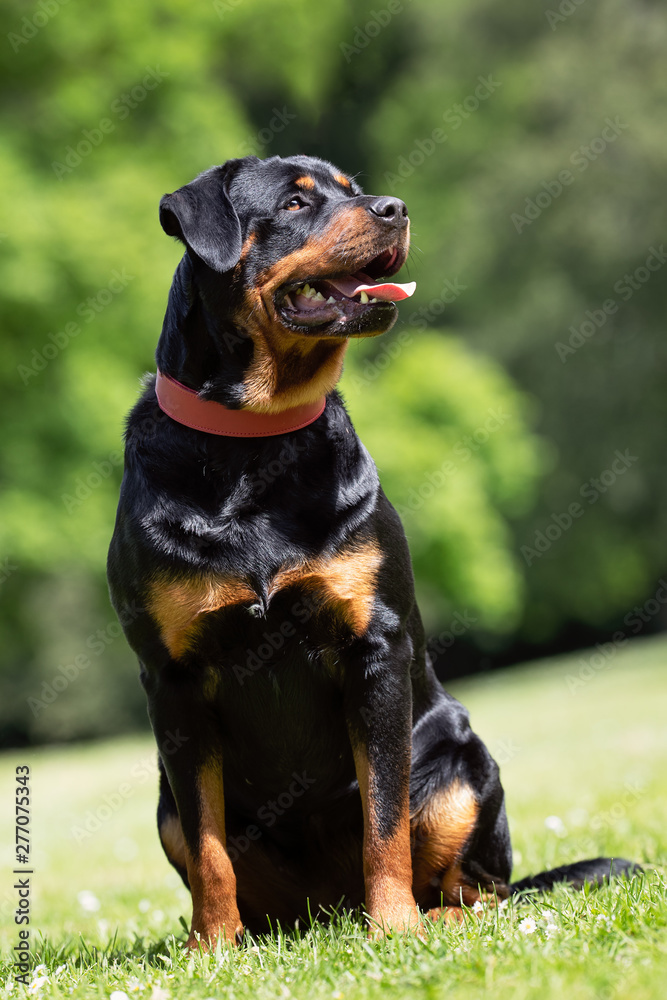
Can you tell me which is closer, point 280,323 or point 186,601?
point 186,601

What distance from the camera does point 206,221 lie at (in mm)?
3117

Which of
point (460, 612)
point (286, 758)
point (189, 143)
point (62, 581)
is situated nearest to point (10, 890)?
point (286, 758)

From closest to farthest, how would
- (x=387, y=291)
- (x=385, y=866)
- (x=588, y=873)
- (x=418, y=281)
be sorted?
1. (x=385, y=866)
2. (x=387, y=291)
3. (x=588, y=873)
4. (x=418, y=281)

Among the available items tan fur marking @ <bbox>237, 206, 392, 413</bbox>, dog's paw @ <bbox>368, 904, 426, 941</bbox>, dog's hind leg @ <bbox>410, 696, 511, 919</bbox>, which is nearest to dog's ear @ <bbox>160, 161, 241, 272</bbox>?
tan fur marking @ <bbox>237, 206, 392, 413</bbox>

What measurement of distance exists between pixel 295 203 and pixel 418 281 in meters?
17.2

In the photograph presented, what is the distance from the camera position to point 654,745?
877 cm

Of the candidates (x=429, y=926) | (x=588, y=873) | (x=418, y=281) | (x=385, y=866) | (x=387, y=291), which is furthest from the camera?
(x=418, y=281)

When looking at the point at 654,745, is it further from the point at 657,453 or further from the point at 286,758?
the point at 657,453

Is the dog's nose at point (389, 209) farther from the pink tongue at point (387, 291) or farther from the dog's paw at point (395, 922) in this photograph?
the dog's paw at point (395, 922)

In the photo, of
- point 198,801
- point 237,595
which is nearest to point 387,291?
point 237,595

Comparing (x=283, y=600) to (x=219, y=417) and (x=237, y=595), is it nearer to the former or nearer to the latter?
(x=237, y=595)

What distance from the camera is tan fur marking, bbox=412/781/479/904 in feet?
10.4

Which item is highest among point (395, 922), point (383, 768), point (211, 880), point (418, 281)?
point (383, 768)

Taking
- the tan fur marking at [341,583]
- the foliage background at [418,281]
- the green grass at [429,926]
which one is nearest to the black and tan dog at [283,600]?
the tan fur marking at [341,583]
